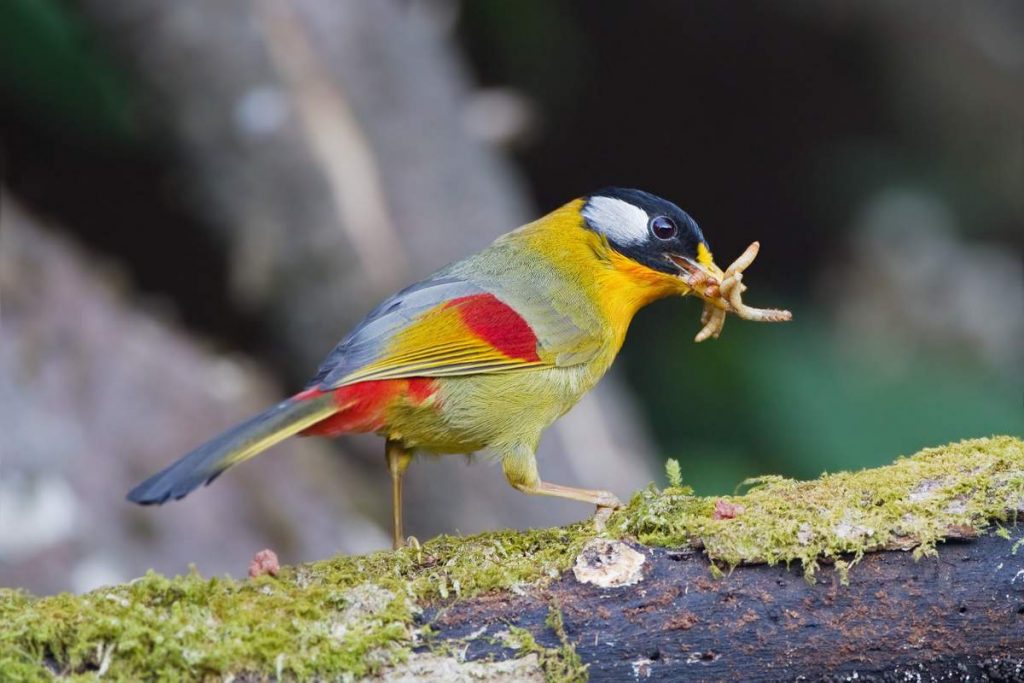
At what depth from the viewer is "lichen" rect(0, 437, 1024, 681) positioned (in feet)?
8.32

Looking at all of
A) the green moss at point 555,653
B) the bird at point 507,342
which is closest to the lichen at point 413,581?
the green moss at point 555,653

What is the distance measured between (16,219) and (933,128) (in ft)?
19.5

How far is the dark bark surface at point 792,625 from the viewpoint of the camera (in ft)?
8.95

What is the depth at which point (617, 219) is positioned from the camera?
4.11 metres

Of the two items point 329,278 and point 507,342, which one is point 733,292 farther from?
point 329,278

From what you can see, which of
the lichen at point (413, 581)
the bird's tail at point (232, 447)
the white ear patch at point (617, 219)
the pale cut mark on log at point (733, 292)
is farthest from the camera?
the white ear patch at point (617, 219)

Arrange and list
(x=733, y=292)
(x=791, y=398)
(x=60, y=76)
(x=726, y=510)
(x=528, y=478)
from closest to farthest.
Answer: (x=726, y=510) → (x=528, y=478) → (x=733, y=292) → (x=60, y=76) → (x=791, y=398)

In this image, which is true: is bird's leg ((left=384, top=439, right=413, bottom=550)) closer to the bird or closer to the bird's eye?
the bird

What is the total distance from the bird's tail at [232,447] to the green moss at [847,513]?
0.82 m

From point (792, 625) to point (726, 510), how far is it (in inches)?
12.9

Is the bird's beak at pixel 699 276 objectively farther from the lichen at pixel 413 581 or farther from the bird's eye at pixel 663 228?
the lichen at pixel 413 581

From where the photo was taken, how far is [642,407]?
24.4 ft

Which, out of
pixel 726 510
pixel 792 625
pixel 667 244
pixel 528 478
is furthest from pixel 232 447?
pixel 667 244

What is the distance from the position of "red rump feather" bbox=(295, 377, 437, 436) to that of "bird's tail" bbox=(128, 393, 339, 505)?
0.16ft
